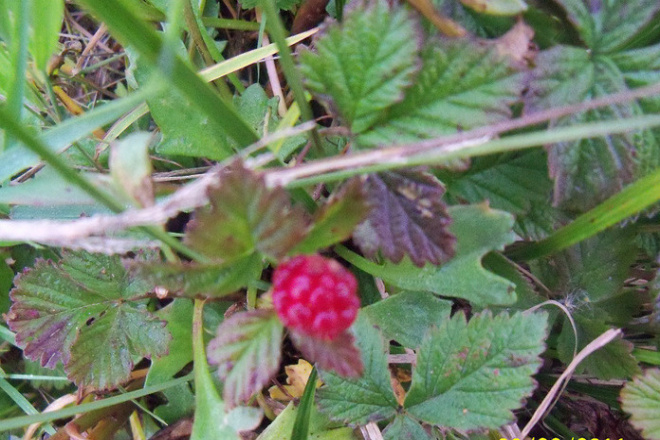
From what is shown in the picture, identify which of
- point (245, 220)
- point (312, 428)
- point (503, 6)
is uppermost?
point (503, 6)

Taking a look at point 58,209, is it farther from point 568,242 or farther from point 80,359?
point 568,242

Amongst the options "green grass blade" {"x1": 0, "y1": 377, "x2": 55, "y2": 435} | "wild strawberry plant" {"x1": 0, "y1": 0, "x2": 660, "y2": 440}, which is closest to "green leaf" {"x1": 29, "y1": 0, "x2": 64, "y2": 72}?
"wild strawberry plant" {"x1": 0, "y1": 0, "x2": 660, "y2": 440}

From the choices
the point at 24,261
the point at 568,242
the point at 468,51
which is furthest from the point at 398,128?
the point at 24,261

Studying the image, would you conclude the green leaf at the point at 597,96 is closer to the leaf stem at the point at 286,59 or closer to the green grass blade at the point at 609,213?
the green grass blade at the point at 609,213

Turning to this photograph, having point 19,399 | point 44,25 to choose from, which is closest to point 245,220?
point 44,25

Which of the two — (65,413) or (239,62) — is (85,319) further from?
(239,62)

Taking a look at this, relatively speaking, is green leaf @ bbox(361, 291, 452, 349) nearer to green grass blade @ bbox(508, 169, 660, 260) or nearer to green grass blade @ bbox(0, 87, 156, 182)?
green grass blade @ bbox(508, 169, 660, 260)
